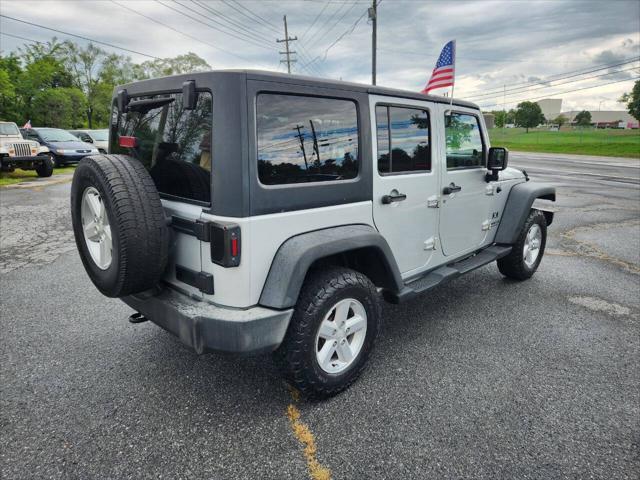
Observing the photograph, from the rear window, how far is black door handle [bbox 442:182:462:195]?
6.63 ft

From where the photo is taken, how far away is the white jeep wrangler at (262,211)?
87.4 inches

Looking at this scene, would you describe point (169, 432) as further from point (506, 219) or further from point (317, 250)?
point (506, 219)

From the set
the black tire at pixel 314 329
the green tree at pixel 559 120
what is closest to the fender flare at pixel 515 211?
the black tire at pixel 314 329

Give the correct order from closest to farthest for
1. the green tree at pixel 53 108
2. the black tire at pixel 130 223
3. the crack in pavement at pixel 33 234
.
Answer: the black tire at pixel 130 223 < the crack in pavement at pixel 33 234 < the green tree at pixel 53 108

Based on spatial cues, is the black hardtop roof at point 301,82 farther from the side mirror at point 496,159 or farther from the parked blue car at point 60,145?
the parked blue car at point 60,145

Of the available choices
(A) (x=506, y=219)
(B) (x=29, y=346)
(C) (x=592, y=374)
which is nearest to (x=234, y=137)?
(B) (x=29, y=346)

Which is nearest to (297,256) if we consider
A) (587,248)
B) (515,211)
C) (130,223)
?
(130,223)

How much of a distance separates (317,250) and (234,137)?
2.48 ft

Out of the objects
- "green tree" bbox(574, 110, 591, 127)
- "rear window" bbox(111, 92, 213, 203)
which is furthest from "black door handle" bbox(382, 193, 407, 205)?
"green tree" bbox(574, 110, 591, 127)

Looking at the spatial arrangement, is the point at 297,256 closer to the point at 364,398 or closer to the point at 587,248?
the point at 364,398

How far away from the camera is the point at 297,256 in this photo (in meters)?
2.31

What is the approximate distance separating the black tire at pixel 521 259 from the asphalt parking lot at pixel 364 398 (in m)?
0.26

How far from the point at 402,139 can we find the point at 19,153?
47.4 feet

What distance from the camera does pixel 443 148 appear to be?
3506mm
